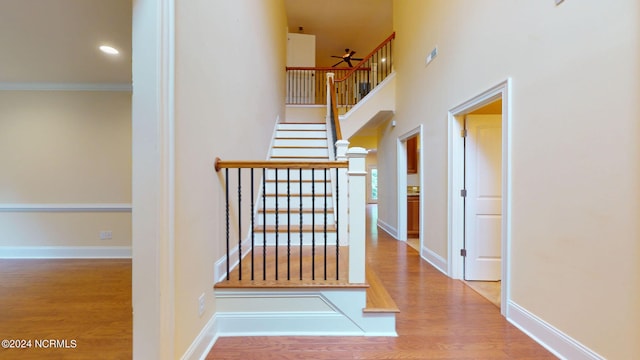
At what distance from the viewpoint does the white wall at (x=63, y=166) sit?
376 cm

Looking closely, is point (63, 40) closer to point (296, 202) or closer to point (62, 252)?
point (296, 202)

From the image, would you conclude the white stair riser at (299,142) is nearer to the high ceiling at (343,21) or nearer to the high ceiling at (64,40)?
the high ceiling at (64,40)

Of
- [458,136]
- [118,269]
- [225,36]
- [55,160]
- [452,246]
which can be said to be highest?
[225,36]

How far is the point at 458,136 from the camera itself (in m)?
3.05

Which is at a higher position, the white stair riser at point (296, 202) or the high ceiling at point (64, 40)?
the high ceiling at point (64, 40)

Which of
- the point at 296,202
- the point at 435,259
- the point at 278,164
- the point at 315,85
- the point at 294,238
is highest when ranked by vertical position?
the point at 315,85

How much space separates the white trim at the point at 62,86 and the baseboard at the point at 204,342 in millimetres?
3611

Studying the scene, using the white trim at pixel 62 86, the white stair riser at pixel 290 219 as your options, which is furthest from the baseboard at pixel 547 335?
the white trim at pixel 62 86

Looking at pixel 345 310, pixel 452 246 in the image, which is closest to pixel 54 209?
pixel 345 310

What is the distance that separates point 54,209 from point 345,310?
4419 millimetres

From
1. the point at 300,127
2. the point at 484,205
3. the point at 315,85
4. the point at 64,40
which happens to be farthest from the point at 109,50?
the point at 315,85

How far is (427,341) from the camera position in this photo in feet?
6.16

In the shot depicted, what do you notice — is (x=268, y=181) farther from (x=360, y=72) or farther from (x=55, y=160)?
(x=360, y=72)

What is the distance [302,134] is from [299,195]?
7.78 ft
